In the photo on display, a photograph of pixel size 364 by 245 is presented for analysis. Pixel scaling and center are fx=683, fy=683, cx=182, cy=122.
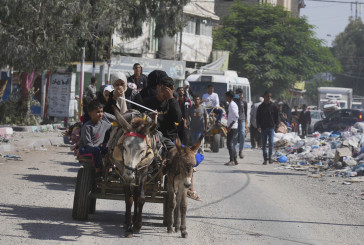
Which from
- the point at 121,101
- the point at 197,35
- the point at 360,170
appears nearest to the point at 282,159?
the point at 360,170

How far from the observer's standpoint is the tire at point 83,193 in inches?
337

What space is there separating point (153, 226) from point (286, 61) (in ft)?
178

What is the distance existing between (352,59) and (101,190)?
317 feet

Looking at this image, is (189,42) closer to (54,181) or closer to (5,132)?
(5,132)

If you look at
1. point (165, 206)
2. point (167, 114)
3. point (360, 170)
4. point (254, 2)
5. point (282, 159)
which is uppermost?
point (254, 2)

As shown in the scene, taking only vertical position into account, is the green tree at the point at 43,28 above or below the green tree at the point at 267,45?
below

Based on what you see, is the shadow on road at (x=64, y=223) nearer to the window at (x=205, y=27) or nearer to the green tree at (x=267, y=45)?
the window at (x=205, y=27)

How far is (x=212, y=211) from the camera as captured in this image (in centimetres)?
1054

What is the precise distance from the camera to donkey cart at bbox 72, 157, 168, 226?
841 centimetres

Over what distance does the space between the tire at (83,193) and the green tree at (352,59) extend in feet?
310

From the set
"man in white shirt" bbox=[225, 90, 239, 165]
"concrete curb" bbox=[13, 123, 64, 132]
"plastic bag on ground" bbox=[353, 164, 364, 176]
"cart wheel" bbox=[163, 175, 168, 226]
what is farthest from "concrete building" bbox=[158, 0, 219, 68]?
"cart wheel" bbox=[163, 175, 168, 226]

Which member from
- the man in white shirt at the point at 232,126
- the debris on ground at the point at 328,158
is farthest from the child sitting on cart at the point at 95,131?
the man in white shirt at the point at 232,126

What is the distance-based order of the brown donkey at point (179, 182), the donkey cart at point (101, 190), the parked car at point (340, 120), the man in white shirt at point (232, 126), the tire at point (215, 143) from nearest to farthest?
the brown donkey at point (179, 182) → the donkey cart at point (101, 190) → the man in white shirt at point (232, 126) → the tire at point (215, 143) → the parked car at point (340, 120)

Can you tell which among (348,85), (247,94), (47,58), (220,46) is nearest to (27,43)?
(47,58)
